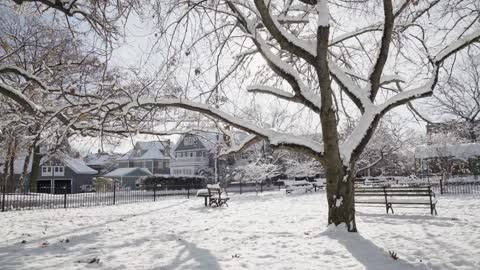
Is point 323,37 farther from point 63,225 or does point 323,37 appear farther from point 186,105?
point 63,225

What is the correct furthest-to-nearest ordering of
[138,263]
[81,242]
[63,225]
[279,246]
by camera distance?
[63,225] → [81,242] → [279,246] → [138,263]

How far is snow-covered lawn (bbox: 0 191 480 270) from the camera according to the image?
638 centimetres

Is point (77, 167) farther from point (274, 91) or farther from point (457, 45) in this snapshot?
point (457, 45)

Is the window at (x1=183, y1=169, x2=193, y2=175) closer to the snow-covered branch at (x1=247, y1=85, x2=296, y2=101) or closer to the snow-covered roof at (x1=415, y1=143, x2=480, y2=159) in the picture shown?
the snow-covered roof at (x1=415, y1=143, x2=480, y2=159)

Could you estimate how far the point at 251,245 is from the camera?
7961 mm

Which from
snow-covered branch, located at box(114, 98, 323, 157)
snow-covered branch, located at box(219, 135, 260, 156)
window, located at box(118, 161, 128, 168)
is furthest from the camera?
window, located at box(118, 161, 128, 168)

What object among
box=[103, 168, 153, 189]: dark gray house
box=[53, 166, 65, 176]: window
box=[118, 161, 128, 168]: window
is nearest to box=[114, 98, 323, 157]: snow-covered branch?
box=[53, 166, 65, 176]: window

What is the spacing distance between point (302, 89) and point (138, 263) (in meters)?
5.46

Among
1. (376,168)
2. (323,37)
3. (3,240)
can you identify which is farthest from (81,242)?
(376,168)

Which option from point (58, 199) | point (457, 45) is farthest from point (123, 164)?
point (457, 45)

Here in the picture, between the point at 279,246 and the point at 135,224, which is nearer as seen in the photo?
the point at 279,246

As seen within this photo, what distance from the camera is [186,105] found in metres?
9.58

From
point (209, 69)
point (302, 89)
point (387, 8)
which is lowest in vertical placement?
point (302, 89)

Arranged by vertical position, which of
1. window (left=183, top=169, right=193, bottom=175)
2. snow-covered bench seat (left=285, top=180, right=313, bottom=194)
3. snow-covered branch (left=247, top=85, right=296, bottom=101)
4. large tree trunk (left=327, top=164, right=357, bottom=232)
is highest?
snow-covered branch (left=247, top=85, right=296, bottom=101)
